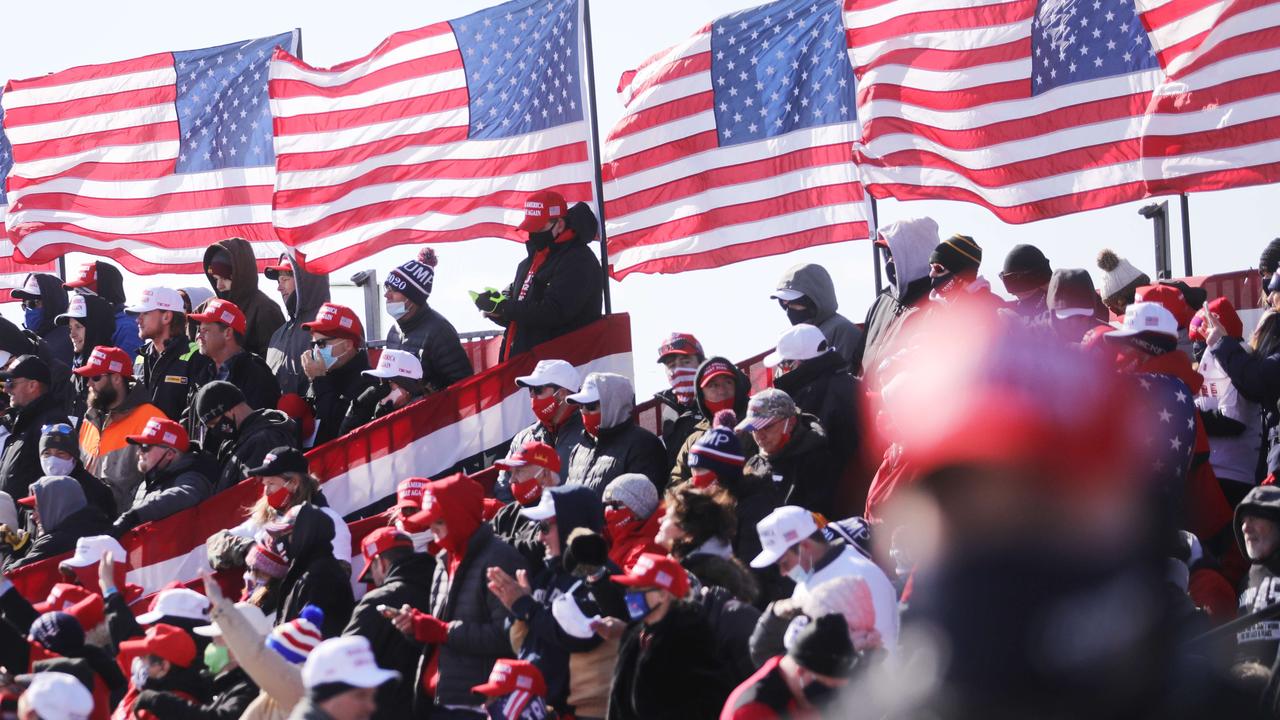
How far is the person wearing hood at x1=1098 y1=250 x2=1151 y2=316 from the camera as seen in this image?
10.3m

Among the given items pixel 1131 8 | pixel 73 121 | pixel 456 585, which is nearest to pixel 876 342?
pixel 456 585

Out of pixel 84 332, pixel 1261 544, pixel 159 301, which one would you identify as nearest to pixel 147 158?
pixel 84 332

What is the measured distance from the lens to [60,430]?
11.8 meters

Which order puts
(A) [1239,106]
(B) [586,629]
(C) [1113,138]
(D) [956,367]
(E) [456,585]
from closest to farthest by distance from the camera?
(D) [956,367] → (B) [586,629] → (E) [456,585] → (A) [1239,106] → (C) [1113,138]

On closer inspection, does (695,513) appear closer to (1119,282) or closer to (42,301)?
(1119,282)

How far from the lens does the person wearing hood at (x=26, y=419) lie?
12562 millimetres

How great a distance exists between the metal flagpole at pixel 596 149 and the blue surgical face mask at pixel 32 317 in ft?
19.7

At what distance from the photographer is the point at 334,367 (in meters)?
12.0

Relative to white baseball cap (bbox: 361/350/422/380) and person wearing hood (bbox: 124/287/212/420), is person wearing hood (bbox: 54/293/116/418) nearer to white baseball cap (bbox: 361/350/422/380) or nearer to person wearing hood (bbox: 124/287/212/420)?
person wearing hood (bbox: 124/287/212/420)

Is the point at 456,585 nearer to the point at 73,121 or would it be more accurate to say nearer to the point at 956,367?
the point at 956,367

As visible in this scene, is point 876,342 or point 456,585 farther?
point 876,342

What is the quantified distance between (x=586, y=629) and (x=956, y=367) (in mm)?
4387

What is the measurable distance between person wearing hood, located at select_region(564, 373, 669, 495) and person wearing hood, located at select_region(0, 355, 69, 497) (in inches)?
192

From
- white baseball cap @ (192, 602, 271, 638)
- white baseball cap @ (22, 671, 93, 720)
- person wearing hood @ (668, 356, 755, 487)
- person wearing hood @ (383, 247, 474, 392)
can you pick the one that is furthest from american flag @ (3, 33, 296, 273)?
white baseball cap @ (22, 671, 93, 720)
